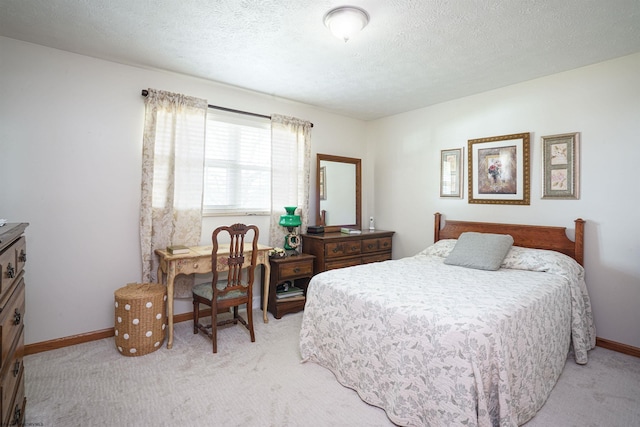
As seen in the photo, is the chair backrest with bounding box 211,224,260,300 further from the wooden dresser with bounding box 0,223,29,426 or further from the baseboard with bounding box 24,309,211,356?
the wooden dresser with bounding box 0,223,29,426

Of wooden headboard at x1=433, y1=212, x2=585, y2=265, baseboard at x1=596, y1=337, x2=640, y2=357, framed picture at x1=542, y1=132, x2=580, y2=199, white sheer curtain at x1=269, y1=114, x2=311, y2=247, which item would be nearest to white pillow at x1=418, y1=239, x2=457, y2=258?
wooden headboard at x1=433, y1=212, x2=585, y2=265

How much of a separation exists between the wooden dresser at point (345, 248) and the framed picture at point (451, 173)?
0.98 m

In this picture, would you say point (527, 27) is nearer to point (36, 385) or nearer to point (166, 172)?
point (166, 172)

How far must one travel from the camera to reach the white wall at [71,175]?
2557mm

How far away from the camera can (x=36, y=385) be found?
84.3 inches

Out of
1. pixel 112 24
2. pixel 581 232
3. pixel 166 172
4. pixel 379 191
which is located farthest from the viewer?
pixel 379 191

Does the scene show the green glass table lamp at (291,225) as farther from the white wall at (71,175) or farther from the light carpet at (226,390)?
the white wall at (71,175)

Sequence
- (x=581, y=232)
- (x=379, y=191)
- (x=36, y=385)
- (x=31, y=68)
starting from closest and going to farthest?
(x=36, y=385) → (x=31, y=68) → (x=581, y=232) → (x=379, y=191)

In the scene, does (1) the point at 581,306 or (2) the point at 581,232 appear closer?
(1) the point at 581,306

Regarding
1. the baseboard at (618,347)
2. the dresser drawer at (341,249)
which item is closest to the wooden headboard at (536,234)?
the baseboard at (618,347)

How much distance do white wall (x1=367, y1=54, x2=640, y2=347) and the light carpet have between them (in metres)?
0.57

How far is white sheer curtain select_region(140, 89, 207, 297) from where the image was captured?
9.87 ft

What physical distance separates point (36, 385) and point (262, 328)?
5.65 ft

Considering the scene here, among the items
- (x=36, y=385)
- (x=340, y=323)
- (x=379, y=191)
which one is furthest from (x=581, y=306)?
(x=36, y=385)
